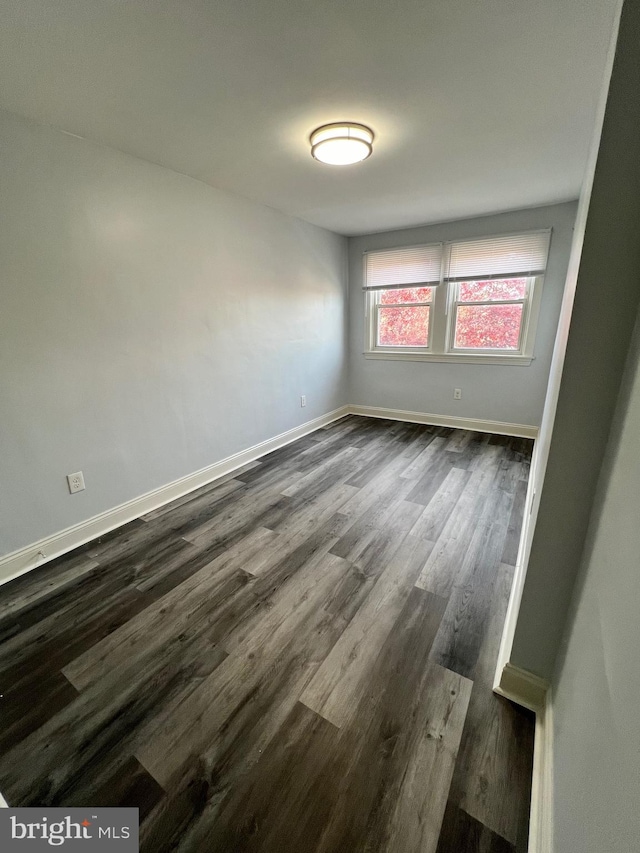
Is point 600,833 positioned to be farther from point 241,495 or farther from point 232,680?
point 241,495

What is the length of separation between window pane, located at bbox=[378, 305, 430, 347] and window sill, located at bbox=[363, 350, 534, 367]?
0.13 meters

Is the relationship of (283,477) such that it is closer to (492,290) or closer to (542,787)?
(542,787)

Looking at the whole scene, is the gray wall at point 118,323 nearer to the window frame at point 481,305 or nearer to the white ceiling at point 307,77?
the white ceiling at point 307,77

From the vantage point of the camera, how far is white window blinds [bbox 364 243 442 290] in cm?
394

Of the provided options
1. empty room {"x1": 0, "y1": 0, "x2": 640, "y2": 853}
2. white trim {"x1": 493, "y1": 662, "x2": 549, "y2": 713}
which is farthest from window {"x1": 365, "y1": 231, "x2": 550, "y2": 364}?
white trim {"x1": 493, "y1": 662, "x2": 549, "y2": 713}

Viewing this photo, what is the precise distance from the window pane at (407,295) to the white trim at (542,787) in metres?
3.89

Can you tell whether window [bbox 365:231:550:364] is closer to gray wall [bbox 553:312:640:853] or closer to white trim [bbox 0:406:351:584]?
white trim [bbox 0:406:351:584]

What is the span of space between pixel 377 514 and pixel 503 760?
143 cm

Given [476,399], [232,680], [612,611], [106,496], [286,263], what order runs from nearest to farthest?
[612,611] < [232,680] < [106,496] < [286,263] < [476,399]

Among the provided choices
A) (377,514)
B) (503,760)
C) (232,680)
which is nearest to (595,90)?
(377,514)

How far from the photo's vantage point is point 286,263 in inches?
137

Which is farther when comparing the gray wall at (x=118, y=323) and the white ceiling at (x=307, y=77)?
the gray wall at (x=118, y=323)

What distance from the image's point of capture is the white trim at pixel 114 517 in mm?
1916

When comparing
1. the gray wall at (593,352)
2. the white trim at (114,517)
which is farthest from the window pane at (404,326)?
the gray wall at (593,352)
